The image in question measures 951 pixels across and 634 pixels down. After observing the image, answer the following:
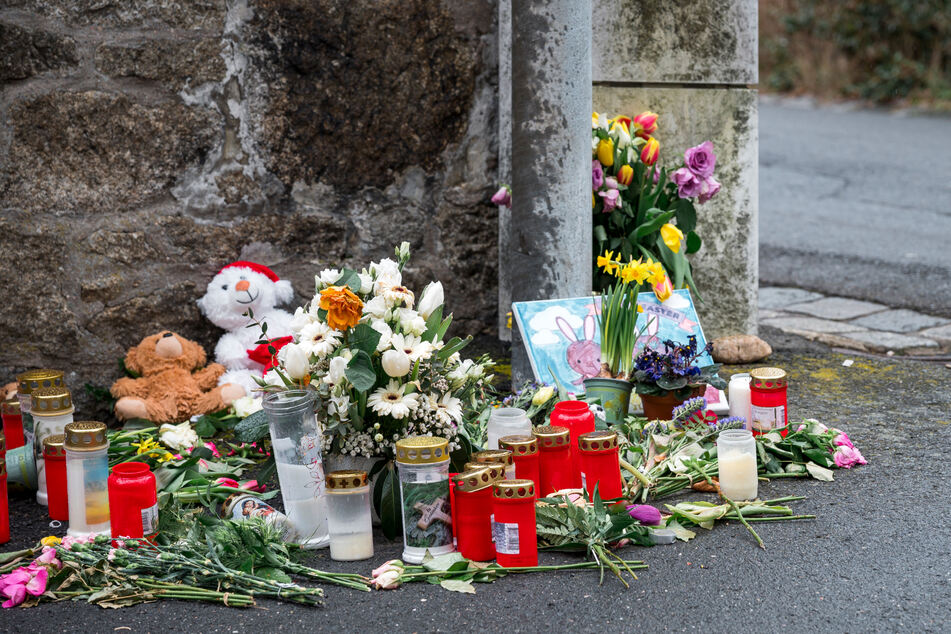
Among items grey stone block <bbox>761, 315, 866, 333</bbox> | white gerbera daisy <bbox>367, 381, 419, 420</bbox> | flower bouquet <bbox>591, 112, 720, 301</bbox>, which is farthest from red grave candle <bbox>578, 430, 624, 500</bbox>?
grey stone block <bbox>761, 315, 866, 333</bbox>

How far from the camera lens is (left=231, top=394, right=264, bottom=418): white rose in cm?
346

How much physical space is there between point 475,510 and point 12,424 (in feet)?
5.26

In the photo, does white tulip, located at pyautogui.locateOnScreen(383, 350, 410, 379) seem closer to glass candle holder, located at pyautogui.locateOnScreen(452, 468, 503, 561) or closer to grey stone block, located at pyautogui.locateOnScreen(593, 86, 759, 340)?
glass candle holder, located at pyautogui.locateOnScreen(452, 468, 503, 561)

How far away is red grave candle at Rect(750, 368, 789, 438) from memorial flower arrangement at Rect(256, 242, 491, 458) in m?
0.88

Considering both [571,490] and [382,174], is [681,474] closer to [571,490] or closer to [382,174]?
[571,490]

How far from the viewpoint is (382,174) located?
3953 millimetres

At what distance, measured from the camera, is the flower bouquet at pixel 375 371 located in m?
2.50

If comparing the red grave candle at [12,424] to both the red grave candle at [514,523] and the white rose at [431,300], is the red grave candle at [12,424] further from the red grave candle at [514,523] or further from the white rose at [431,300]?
the red grave candle at [514,523]

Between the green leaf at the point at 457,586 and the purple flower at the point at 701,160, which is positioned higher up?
the purple flower at the point at 701,160

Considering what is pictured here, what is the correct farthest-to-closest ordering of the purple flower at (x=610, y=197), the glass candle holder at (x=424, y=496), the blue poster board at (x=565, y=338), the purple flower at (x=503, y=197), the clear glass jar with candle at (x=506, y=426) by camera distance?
the purple flower at (x=503, y=197) → the purple flower at (x=610, y=197) → the blue poster board at (x=565, y=338) → the clear glass jar with candle at (x=506, y=426) → the glass candle holder at (x=424, y=496)

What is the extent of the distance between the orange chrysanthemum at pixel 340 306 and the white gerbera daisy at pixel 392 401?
181mm

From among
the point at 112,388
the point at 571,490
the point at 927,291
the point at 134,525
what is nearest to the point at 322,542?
the point at 134,525

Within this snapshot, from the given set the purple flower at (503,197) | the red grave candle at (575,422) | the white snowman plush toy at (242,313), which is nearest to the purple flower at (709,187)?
the purple flower at (503,197)

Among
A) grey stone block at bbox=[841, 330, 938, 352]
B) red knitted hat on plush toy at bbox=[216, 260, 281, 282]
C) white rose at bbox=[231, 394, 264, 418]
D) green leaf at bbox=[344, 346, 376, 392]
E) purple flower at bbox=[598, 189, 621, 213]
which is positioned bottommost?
white rose at bbox=[231, 394, 264, 418]
